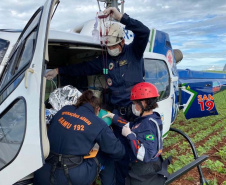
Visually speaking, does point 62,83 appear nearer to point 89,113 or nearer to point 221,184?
point 89,113

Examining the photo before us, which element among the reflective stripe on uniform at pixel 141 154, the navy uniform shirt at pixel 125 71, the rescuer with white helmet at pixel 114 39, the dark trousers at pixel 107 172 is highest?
the rescuer with white helmet at pixel 114 39

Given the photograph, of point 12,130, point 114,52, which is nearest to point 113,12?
point 114,52

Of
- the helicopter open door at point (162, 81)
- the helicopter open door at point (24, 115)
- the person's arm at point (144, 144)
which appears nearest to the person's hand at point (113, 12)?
the helicopter open door at point (24, 115)

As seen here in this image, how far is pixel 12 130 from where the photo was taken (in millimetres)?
1865

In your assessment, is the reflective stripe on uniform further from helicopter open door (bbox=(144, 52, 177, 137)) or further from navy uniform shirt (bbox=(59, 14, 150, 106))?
helicopter open door (bbox=(144, 52, 177, 137))

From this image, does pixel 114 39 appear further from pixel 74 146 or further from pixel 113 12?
pixel 74 146

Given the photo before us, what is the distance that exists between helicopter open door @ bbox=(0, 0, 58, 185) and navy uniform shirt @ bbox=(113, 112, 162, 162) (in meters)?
1.03

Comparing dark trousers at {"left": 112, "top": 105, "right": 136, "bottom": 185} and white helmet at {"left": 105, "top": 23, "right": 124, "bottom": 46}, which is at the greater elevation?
white helmet at {"left": 105, "top": 23, "right": 124, "bottom": 46}

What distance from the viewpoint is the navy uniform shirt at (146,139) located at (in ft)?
7.86

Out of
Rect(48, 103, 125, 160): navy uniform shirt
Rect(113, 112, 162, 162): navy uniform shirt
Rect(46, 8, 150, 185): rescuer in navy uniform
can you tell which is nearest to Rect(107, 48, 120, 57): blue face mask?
Rect(46, 8, 150, 185): rescuer in navy uniform

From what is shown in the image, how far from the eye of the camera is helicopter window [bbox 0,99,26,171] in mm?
1764

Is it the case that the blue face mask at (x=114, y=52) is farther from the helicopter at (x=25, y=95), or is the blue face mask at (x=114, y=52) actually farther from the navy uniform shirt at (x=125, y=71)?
the helicopter at (x=25, y=95)

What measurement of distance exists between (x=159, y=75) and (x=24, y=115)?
123 inches

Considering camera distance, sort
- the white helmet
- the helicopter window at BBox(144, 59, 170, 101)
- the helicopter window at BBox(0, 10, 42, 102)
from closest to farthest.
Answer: the helicopter window at BBox(0, 10, 42, 102) < the white helmet < the helicopter window at BBox(144, 59, 170, 101)
